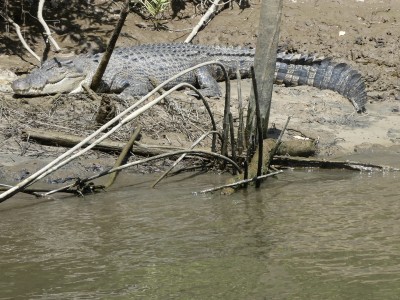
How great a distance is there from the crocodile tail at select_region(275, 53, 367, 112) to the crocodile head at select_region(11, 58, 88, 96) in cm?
239

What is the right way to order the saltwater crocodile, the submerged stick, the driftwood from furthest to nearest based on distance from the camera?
the saltwater crocodile → the driftwood → the submerged stick

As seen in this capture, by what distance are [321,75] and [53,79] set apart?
307cm

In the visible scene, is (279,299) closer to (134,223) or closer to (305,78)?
(134,223)

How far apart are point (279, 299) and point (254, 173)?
7.79 feet

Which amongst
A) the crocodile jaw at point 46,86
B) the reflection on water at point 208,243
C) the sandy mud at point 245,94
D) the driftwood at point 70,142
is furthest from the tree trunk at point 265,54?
the crocodile jaw at point 46,86

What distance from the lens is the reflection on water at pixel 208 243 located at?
3.68 metres

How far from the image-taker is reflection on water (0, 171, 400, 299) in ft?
12.1

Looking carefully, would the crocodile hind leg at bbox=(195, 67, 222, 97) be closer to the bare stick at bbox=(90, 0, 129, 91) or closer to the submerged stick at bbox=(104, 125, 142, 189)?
the bare stick at bbox=(90, 0, 129, 91)

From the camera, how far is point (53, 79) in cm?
842

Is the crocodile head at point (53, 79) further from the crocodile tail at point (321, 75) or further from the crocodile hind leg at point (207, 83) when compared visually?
the crocodile tail at point (321, 75)

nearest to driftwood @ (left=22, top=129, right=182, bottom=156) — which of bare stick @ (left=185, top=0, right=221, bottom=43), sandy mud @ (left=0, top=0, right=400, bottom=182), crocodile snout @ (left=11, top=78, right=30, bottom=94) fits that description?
sandy mud @ (left=0, top=0, right=400, bottom=182)

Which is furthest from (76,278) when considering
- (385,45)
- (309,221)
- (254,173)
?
(385,45)

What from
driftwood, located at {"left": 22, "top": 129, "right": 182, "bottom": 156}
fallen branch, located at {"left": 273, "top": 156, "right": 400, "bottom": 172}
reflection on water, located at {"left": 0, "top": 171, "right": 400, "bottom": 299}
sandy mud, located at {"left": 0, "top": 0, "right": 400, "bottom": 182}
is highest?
sandy mud, located at {"left": 0, "top": 0, "right": 400, "bottom": 182}

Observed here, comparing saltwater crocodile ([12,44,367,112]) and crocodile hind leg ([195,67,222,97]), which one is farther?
crocodile hind leg ([195,67,222,97])
